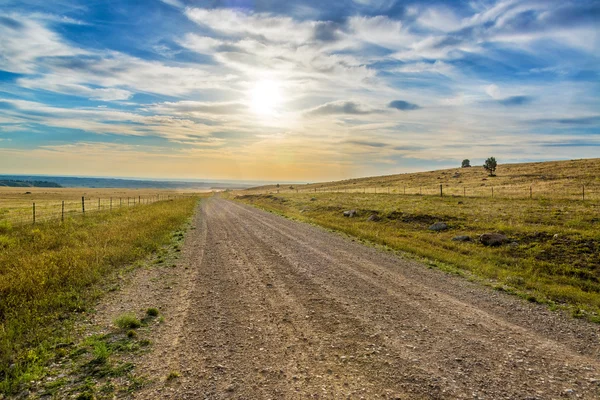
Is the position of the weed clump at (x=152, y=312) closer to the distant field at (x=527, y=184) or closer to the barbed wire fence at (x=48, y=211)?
the barbed wire fence at (x=48, y=211)

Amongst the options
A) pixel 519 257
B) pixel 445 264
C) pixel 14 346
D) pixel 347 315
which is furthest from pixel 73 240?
pixel 519 257

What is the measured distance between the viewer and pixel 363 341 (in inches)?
265

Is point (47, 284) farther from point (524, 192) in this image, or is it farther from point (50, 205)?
point (50, 205)

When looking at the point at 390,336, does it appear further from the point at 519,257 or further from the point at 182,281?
the point at 519,257

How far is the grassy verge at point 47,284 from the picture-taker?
→ 5999 mm

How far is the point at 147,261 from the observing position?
45.7ft

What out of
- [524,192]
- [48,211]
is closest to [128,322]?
[48,211]

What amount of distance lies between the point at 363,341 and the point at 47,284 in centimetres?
917

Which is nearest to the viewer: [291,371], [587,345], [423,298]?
[291,371]

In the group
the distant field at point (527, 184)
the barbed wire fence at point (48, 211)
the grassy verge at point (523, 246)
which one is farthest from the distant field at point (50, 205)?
the distant field at point (527, 184)

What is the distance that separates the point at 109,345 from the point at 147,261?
26.0 feet

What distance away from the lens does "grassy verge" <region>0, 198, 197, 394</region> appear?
236 inches

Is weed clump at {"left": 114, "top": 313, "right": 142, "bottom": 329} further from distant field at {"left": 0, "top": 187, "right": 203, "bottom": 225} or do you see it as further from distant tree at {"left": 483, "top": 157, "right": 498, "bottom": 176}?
distant tree at {"left": 483, "top": 157, "right": 498, "bottom": 176}

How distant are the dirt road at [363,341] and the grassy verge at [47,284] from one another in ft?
7.06
